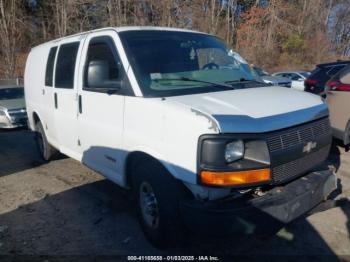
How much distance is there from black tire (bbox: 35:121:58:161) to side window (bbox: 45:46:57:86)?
1.08 meters

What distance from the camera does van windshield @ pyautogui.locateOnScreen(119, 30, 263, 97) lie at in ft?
12.5

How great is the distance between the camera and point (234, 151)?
305 centimetres

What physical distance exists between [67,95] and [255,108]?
282 centimetres

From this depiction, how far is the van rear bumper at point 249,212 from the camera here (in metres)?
3.02

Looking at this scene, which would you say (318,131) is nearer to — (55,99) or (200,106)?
(200,106)

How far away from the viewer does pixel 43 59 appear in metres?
6.37

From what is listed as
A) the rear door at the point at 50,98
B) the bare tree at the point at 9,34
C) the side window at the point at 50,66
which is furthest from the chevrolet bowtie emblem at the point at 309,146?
the bare tree at the point at 9,34

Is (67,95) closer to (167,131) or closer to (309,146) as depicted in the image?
(167,131)

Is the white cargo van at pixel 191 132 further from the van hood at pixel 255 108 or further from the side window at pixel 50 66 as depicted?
the side window at pixel 50 66

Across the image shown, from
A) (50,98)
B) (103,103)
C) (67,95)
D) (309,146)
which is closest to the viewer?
(309,146)

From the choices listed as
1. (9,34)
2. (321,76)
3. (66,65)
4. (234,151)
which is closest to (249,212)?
(234,151)

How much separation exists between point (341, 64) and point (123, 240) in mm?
7482

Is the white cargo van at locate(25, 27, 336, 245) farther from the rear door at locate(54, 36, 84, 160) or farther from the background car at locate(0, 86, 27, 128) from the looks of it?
the background car at locate(0, 86, 27, 128)

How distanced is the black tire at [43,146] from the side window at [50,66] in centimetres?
108
